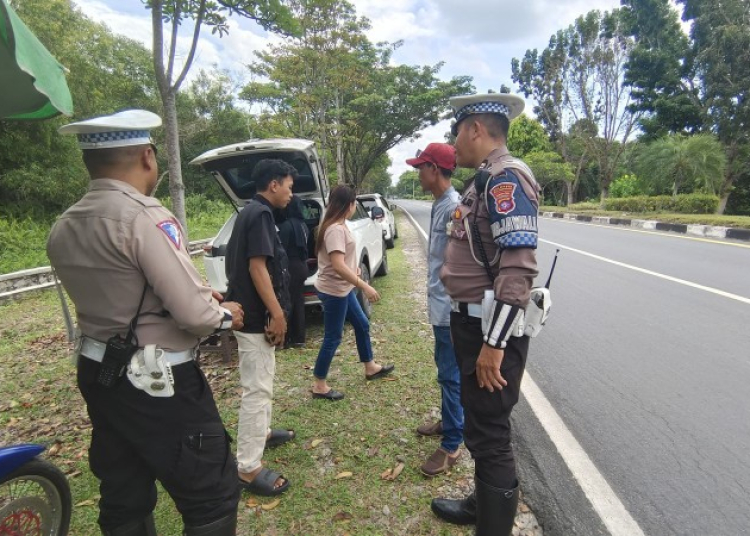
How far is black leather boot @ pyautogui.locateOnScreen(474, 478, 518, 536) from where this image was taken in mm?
1890

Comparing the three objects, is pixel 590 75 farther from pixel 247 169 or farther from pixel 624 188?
pixel 247 169

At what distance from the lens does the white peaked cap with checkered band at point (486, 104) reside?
6.43ft

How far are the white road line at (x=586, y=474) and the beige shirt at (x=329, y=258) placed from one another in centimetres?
177

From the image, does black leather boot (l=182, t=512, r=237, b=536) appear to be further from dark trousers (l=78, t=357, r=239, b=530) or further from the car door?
the car door

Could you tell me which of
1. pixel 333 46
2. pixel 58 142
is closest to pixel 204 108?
pixel 333 46

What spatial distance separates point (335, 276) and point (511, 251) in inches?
77.5

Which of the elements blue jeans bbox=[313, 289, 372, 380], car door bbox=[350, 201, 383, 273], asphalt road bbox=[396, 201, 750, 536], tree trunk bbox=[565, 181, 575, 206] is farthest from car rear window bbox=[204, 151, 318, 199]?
tree trunk bbox=[565, 181, 575, 206]

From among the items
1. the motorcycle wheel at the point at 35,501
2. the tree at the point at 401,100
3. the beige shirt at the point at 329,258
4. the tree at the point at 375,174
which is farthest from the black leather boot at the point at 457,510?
the tree at the point at 375,174

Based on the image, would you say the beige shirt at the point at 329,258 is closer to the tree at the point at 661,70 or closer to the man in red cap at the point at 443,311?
the man in red cap at the point at 443,311

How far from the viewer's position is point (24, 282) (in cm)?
767

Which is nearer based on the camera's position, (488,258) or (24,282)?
(488,258)

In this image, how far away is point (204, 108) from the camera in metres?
26.8

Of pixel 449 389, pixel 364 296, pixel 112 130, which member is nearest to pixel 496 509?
pixel 449 389

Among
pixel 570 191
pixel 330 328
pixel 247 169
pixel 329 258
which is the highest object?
pixel 570 191
